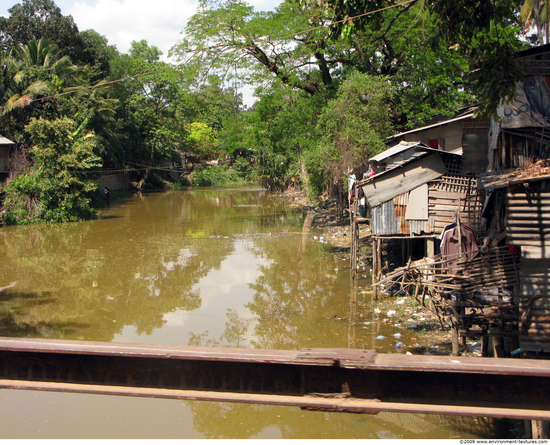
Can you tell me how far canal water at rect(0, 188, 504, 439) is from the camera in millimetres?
6648

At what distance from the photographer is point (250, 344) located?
974cm

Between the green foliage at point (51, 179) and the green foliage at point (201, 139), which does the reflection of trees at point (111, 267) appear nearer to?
the green foliage at point (51, 179)

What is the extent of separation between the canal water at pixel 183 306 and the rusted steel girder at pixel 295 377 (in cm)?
482

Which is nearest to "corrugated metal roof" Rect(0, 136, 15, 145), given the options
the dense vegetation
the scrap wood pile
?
the dense vegetation

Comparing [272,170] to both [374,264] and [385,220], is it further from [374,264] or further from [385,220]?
[374,264]

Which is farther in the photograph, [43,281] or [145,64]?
[145,64]

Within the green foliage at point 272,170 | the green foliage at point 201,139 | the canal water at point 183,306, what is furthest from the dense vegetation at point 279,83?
the green foliage at point 201,139

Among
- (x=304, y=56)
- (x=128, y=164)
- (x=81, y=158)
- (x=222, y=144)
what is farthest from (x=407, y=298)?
(x=222, y=144)

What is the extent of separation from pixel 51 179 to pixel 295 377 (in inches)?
1035

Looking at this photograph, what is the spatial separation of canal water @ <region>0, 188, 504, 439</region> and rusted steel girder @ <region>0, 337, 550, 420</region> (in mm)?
4821

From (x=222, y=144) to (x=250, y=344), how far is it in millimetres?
48704

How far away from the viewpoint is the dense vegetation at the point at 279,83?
1551 centimetres

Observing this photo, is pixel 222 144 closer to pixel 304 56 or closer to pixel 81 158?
pixel 81 158

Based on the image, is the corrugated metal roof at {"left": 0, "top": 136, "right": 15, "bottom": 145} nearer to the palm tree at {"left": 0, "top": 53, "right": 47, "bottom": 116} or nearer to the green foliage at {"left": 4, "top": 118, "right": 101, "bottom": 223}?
the green foliage at {"left": 4, "top": 118, "right": 101, "bottom": 223}
